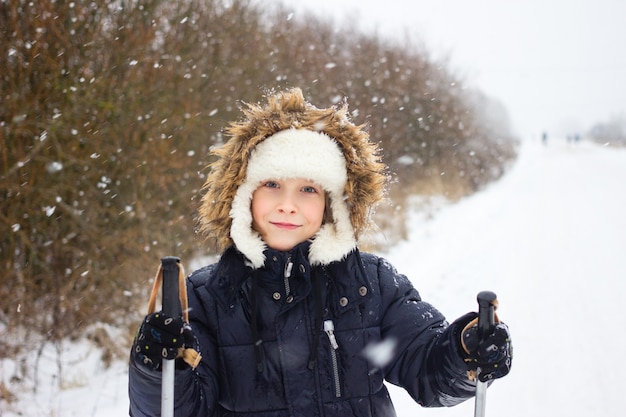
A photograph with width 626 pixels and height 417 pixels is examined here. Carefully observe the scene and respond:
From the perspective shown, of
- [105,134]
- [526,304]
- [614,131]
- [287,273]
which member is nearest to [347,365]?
[287,273]

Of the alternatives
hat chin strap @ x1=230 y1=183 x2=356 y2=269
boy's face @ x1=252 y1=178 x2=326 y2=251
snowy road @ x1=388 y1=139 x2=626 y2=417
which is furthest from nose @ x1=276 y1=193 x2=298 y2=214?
snowy road @ x1=388 y1=139 x2=626 y2=417

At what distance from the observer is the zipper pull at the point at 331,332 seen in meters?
1.83

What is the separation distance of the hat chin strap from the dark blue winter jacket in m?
0.05

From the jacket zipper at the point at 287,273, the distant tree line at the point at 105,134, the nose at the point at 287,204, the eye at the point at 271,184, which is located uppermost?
the distant tree line at the point at 105,134

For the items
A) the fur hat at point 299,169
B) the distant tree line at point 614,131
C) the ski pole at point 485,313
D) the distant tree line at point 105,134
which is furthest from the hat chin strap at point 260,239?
the distant tree line at point 614,131

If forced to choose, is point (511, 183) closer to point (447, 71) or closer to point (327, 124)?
point (447, 71)

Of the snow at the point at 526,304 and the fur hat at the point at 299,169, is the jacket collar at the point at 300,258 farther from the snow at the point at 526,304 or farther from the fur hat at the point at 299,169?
the snow at the point at 526,304

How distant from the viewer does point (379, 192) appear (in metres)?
2.14

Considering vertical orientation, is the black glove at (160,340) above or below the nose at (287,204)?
below

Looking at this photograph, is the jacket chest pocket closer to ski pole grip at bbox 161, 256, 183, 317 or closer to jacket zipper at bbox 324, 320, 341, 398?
jacket zipper at bbox 324, 320, 341, 398

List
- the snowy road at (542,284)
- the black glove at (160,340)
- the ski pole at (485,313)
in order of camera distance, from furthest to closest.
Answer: the snowy road at (542,284) < the ski pole at (485,313) < the black glove at (160,340)

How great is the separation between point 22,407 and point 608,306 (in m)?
5.87

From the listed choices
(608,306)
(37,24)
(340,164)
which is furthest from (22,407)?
(608,306)

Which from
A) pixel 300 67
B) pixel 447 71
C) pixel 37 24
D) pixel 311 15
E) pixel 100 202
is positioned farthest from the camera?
pixel 447 71
